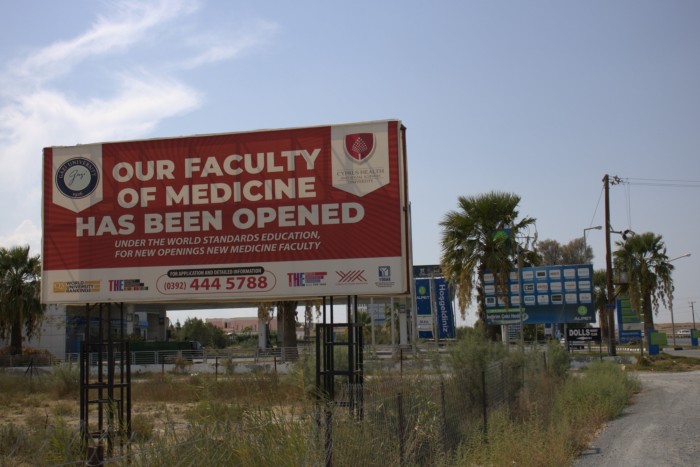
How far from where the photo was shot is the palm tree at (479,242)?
37719mm

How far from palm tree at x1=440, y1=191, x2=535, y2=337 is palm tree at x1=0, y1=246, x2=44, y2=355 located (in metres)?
22.4

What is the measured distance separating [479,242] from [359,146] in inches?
1117

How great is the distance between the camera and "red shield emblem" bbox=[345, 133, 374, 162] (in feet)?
34.8

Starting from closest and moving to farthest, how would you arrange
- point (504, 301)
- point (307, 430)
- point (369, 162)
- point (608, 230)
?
point (307, 430) → point (369, 162) → point (504, 301) → point (608, 230)

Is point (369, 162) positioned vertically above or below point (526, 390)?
above

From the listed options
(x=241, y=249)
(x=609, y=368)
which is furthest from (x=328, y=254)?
(x=609, y=368)

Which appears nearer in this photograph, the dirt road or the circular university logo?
the circular university logo

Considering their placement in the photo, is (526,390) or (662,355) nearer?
(526,390)

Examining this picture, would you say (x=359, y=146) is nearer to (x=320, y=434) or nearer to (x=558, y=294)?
(x=320, y=434)

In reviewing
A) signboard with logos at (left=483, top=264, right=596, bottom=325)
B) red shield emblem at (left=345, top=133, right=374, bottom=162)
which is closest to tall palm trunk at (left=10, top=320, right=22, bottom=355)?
signboard with logos at (left=483, top=264, right=596, bottom=325)

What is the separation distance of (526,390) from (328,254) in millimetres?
7891

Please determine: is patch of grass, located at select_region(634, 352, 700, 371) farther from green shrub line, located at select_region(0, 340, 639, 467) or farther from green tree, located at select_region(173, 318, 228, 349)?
green tree, located at select_region(173, 318, 228, 349)

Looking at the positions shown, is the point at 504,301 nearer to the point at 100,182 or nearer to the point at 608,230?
the point at 608,230

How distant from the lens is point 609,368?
22.7 metres
